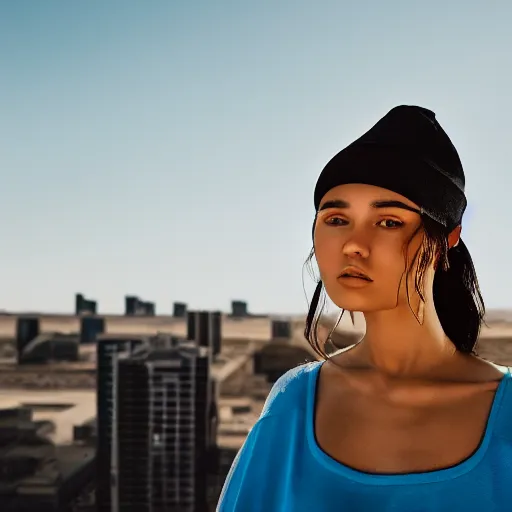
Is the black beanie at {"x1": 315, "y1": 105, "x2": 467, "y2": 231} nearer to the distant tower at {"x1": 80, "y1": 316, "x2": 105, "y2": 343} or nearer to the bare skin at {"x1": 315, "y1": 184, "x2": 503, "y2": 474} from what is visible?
the bare skin at {"x1": 315, "y1": 184, "x2": 503, "y2": 474}

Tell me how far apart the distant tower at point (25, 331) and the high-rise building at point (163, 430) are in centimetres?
1900

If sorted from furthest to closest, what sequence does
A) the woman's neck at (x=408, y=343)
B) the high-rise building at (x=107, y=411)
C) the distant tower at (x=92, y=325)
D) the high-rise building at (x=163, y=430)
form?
the distant tower at (x=92, y=325)
the high-rise building at (x=107, y=411)
the high-rise building at (x=163, y=430)
the woman's neck at (x=408, y=343)

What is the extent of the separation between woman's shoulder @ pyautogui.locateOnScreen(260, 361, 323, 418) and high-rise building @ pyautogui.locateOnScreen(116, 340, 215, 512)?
958 inches

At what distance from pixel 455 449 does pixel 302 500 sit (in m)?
0.18

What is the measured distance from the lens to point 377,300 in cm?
89

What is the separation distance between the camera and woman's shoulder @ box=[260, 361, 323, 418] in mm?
951

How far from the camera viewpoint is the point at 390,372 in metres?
0.94

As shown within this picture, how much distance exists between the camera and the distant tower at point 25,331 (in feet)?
148

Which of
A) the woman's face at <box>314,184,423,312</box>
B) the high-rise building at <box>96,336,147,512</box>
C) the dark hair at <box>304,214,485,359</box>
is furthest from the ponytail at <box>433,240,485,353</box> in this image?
the high-rise building at <box>96,336,147,512</box>

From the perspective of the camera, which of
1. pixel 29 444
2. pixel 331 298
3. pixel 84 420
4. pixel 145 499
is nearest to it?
pixel 331 298

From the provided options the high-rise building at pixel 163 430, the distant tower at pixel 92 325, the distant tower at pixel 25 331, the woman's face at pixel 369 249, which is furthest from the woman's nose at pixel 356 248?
the distant tower at pixel 25 331

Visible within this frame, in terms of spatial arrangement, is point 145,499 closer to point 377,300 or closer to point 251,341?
point 251,341

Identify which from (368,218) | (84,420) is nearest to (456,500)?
(368,218)

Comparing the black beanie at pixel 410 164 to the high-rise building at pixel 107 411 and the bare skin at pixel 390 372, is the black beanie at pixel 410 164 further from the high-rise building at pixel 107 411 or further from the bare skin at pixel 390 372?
the high-rise building at pixel 107 411
